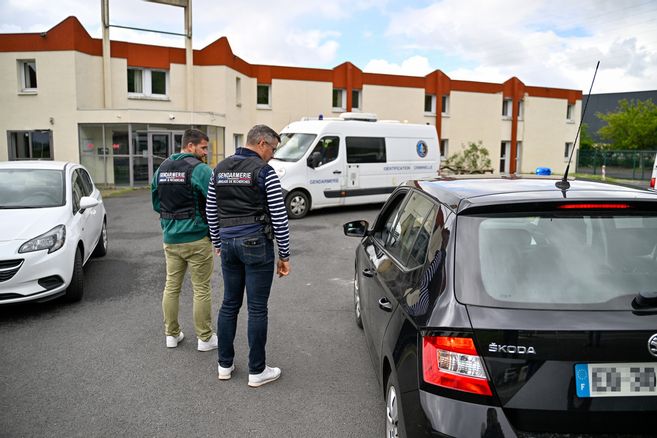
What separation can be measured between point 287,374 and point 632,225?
110 inches

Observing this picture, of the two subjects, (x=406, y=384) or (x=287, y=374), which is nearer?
(x=406, y=384)

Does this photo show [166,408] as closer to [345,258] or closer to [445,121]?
[345,258]

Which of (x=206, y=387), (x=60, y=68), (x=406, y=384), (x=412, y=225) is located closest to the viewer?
(x=406, y=384)

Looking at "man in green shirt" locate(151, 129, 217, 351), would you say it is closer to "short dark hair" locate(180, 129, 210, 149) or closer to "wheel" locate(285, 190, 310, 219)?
"short dark hair" locate(180, 129, 210, 149)

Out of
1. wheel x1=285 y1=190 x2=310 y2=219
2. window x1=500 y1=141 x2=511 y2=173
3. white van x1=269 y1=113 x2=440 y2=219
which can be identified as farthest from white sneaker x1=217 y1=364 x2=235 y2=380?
window x1=500 y1=141 x2=511 y2=173

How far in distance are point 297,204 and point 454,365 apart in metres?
11.3

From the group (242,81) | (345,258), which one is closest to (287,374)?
(345,258)

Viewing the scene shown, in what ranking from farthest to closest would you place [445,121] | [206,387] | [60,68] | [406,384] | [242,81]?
[445,121], [242,81], [60,68], [206,387], [406,384]

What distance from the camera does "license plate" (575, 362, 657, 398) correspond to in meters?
2.25

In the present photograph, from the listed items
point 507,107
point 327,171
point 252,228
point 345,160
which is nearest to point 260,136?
point 252,228

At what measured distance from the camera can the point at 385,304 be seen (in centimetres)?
325

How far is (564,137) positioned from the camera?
3794 cm

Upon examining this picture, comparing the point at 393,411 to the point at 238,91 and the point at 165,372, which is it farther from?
the point at 238,91

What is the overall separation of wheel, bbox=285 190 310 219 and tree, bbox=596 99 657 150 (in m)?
44.1
